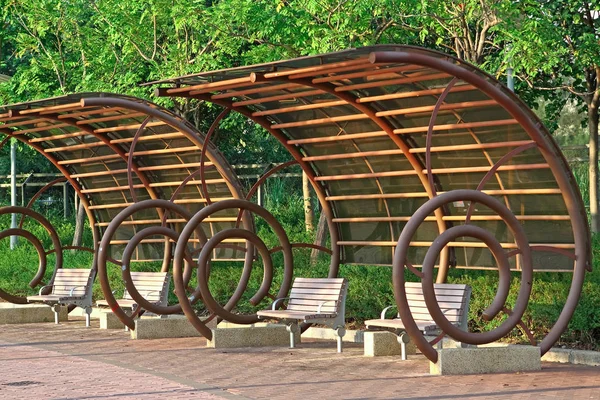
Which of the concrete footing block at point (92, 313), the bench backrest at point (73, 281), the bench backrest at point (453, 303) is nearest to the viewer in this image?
the bench backrest at point (453, 303)

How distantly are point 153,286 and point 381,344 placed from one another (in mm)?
4275

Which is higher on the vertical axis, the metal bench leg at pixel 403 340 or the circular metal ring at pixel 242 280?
the circular metal ring at pixel 242 280

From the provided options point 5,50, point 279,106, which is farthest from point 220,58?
point 5,50

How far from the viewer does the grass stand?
1255 centimetres

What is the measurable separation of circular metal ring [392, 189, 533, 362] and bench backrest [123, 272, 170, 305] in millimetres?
5676

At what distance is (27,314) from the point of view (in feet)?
59.6

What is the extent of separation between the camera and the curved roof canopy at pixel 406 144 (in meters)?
11.6

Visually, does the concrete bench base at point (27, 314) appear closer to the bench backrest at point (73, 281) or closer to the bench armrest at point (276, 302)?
the bench backrest at point (73, 281)

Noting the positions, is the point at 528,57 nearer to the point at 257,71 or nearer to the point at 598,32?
the point at 598,32

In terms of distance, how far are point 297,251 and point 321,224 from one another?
105cm

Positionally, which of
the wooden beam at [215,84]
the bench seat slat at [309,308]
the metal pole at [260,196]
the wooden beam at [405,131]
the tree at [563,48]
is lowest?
the bench seat slat at [309,308]

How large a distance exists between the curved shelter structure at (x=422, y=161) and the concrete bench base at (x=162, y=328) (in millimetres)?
2270

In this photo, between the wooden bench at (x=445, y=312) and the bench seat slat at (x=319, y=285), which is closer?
the wooden bench at (x=445, y=312)

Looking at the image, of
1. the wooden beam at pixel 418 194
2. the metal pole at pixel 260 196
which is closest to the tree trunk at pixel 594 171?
the wooden beam at pixel 418 194
